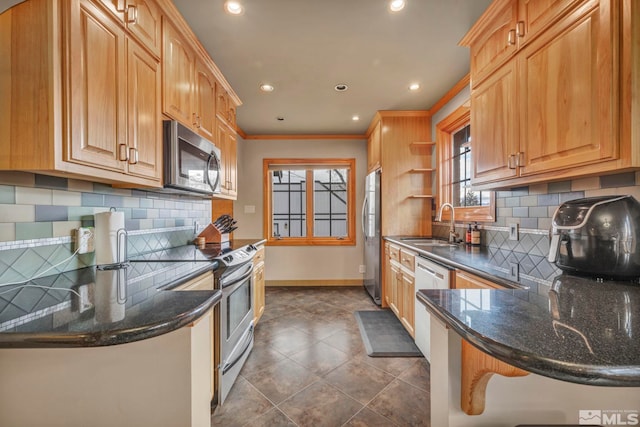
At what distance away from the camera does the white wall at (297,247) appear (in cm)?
440

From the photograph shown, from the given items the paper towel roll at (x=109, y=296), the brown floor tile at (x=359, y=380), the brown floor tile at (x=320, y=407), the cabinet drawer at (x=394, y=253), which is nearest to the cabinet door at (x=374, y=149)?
the cabinet drawer at (x=394, y=253)

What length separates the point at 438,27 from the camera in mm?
1865

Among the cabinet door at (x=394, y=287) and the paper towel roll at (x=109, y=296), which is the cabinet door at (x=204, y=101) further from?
the cabinet door at (x=394, y=287)

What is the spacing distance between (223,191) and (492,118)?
228 cm

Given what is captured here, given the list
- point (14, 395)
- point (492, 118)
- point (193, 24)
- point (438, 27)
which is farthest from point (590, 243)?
point (193, 24)

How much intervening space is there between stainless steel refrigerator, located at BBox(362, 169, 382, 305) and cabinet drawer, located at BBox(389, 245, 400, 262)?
33 cm

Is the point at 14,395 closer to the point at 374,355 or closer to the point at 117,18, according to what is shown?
the point at 117,18

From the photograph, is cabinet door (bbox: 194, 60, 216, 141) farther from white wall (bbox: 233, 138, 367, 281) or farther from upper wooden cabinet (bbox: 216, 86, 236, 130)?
white wall (bbox: 233, 138, 367, 281)

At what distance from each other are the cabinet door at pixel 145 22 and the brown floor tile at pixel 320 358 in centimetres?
238

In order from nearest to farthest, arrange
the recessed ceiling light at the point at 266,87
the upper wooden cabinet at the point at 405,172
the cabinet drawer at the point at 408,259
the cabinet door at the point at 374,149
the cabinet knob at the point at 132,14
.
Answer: the cabinet knob at the point at 132,14, the cabinet drawer at the point at 408,259, the recessed ceiling light at the point at 266,87, the upper wooden cabinet at the point at 405,172, the cabinet door at the point at 374,149

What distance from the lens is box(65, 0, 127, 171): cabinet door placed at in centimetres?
106

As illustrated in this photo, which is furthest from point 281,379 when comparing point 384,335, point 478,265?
point 478,265

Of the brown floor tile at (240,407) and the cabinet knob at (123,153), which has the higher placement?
the cabinet knob at (123,153)

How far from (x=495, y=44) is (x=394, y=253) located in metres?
1.99
